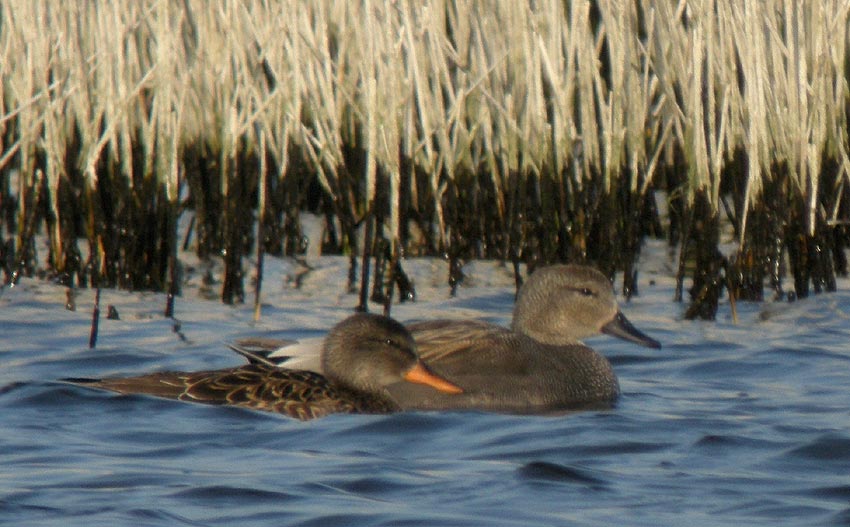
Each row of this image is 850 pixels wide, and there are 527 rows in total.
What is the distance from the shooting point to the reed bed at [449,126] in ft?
23.8

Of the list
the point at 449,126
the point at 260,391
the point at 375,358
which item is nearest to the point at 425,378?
the point at 375,358

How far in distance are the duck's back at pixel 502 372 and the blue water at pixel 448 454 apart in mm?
147

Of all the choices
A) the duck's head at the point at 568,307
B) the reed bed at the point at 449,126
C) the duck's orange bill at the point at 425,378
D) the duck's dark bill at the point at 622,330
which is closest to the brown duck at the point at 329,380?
the duck's orange bill at the point at 425,378

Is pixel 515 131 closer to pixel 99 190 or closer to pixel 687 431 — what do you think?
pixel 99 190

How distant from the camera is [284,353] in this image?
6.18 metres

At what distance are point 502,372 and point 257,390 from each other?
3.04 ft

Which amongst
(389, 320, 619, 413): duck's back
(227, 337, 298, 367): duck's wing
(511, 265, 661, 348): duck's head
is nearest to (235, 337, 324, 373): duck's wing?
(227, 337, 298, 367): duck's wing

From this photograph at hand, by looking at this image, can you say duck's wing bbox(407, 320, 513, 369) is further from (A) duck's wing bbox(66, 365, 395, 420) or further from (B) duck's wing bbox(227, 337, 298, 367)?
(B) duck's wing bbox(227, 337, 298, 367)

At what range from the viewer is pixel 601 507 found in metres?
4.52

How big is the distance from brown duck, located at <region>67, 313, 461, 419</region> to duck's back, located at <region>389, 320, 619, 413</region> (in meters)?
0.08

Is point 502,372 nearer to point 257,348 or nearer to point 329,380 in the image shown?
point 329,380

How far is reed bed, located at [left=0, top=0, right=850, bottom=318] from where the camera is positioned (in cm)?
726

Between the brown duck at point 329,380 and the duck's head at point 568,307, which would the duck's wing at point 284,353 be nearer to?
the brown duck at point 329,380

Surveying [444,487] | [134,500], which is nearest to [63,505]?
[134,500]
